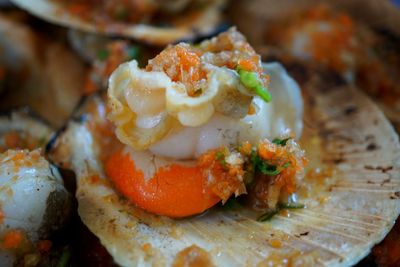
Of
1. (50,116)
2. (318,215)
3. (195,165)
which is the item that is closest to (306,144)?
(318,215)

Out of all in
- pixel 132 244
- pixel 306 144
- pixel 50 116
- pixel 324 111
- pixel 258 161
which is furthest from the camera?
pixel 50 116

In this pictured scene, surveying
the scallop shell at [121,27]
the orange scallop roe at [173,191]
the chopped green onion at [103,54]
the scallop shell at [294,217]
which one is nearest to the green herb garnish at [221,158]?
the orange scallop roe at [173,191]

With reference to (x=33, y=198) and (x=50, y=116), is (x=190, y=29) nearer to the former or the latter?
(x=50, y=116)

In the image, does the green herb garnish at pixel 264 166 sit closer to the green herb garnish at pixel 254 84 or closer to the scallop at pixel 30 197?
the green herb garnish at pixel 254 84

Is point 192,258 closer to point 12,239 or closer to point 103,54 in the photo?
point 12,239

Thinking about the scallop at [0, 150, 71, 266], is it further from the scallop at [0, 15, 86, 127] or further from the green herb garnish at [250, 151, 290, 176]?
the scallop at [0, 15, 86, 127]

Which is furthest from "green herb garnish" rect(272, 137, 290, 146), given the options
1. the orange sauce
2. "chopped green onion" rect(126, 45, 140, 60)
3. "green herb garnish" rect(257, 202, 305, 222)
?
"chopped green onion" rect(126, 45, 140, 60)

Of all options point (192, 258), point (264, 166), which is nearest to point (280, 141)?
point (264, 166)
